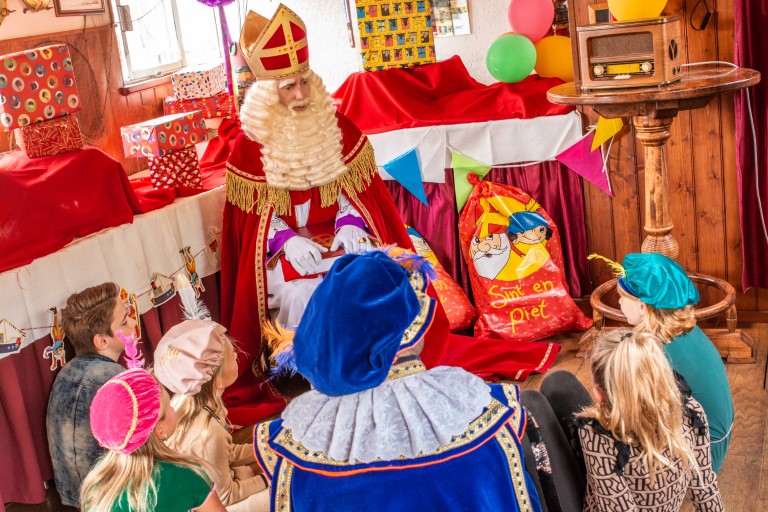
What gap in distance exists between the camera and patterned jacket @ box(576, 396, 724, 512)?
2.09 metres

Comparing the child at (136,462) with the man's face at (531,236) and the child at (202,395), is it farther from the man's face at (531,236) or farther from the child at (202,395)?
the man's face at (531,236)

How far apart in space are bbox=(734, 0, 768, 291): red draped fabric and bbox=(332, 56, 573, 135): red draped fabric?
2.31ft

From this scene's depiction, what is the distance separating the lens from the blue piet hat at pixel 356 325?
1497 millimetres

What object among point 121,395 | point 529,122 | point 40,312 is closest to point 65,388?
point 40,312

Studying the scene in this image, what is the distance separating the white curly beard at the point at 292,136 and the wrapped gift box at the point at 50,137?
64 cm

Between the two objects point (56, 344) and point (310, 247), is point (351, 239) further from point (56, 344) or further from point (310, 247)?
point (56, 344)

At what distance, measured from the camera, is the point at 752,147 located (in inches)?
139

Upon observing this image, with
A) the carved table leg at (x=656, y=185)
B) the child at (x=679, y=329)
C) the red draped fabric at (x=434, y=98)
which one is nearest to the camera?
the child at (x=679, y=329)

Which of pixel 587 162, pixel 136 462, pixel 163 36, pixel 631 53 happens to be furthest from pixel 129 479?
pixel 163 36

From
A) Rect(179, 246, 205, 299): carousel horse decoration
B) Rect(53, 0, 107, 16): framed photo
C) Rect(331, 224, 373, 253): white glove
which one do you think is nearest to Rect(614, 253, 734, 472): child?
Rect(331, 224, 373, 253): white glove

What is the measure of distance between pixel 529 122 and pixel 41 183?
6.60 ft

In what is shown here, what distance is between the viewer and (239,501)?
99.7 inches

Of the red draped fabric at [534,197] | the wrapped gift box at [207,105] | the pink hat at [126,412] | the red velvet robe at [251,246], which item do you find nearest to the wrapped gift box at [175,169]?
the red velvet robe at [251,246]

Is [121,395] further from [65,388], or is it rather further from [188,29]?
[188,29]
